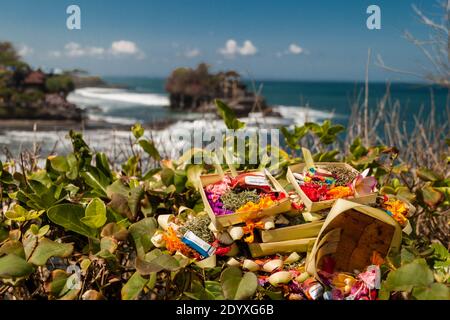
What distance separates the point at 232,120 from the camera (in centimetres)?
98

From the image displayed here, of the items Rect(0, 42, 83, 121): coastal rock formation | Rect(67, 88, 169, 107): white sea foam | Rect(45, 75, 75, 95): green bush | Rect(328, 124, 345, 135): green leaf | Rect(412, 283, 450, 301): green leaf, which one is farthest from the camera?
Rect(67, 88, 169, 107): white sea foam

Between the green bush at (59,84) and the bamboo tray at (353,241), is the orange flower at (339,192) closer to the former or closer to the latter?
the bamboo tray at (353,241)

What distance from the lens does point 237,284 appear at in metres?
0.57

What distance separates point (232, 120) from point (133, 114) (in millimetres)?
21924

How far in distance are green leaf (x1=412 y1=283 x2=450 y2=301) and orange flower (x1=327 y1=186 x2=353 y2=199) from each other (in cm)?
18

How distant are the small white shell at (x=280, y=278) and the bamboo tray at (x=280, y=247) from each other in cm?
5

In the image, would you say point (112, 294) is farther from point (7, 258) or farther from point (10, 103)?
point (10, 103)

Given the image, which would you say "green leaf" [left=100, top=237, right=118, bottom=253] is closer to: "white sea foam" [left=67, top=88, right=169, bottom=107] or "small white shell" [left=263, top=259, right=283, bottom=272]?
"small white shell" [left=263, top=259, right=283, bottom=272]

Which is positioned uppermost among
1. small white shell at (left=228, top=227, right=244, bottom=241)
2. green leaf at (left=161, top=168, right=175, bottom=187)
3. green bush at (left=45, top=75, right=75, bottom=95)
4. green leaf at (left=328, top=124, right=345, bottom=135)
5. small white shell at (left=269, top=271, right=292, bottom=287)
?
green bush at (left=45, top=75, right=75, bottom=95)

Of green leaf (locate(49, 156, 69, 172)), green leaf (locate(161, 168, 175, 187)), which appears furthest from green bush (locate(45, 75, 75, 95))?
green leaf (locate(161, 168, 175, 187))

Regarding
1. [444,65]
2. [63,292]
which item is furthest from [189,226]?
[444,65]

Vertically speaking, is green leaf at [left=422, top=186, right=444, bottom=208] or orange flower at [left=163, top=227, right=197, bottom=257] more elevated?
green leaf at [left=422, top=186, right=444, bottom=208]

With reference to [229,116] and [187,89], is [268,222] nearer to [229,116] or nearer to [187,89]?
[229,116]

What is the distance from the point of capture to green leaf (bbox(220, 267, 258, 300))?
0.56 metres
